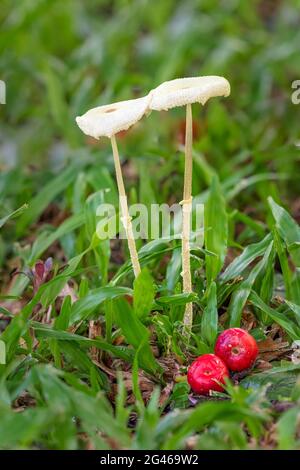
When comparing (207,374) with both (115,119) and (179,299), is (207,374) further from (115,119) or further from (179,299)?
(115,119)

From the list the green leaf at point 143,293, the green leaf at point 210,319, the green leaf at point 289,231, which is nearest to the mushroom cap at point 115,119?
the green leaf at point 143,293

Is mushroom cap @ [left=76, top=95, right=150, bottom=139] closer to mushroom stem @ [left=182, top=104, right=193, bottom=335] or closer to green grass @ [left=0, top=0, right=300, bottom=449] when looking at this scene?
mushroom stem @ [left=182, top=104, right=193, bottom=335]

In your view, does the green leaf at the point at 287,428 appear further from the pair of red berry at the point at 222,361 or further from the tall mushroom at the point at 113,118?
the tall mushroom at the point at 113,118

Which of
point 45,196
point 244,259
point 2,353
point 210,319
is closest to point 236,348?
point 210,319

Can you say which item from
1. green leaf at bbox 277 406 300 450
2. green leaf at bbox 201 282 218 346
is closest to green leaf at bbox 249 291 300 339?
green leaf at bbox 201 282 218 346

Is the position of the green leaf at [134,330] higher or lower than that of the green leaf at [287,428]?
higher

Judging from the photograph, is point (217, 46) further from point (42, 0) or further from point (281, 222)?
point (281, 222)
